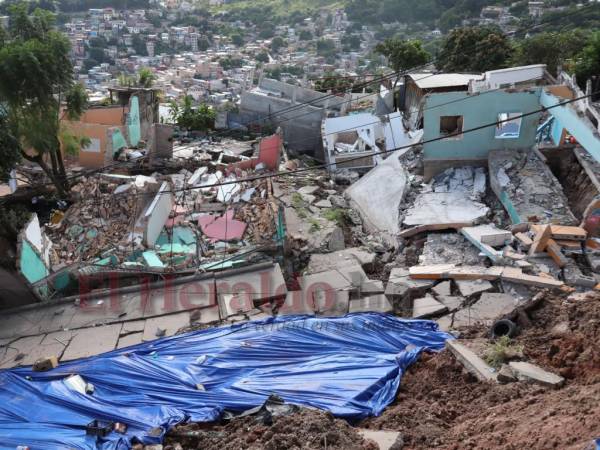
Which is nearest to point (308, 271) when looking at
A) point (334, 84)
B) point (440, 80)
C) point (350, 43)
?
point (440, 80)

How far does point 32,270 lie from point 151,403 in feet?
15.8

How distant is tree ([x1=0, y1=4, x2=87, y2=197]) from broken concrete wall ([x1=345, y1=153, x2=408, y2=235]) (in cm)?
836

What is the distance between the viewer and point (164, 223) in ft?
43.7

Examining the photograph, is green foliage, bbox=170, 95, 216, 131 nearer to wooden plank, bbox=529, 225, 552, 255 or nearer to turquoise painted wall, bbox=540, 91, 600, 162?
turquoise painted wall, bbox=540, 91, 600, 162

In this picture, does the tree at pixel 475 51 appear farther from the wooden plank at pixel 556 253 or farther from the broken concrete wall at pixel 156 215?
the broken concrete wall at pixel 156 215

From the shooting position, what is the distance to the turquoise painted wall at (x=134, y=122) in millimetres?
19391

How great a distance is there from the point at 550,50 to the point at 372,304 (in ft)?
71.4

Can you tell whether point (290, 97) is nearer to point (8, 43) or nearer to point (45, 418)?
point (8, 43)

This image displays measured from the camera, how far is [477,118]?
13508 millimetres

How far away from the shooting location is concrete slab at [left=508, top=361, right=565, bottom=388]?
233 inches

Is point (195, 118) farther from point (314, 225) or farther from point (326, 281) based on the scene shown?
point (326, 281)

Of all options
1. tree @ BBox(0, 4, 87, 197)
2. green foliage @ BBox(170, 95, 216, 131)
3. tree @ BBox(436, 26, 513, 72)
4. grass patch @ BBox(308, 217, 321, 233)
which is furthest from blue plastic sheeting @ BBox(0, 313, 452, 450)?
tree @ BBox(436, 26, 513, 72)

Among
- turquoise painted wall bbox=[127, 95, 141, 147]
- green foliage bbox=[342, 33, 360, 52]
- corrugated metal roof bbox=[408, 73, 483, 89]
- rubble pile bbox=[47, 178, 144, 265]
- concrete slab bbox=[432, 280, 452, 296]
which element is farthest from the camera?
green foliage bbox=[342, 33, 360, 52]

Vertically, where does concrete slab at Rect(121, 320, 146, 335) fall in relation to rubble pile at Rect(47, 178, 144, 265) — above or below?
below
